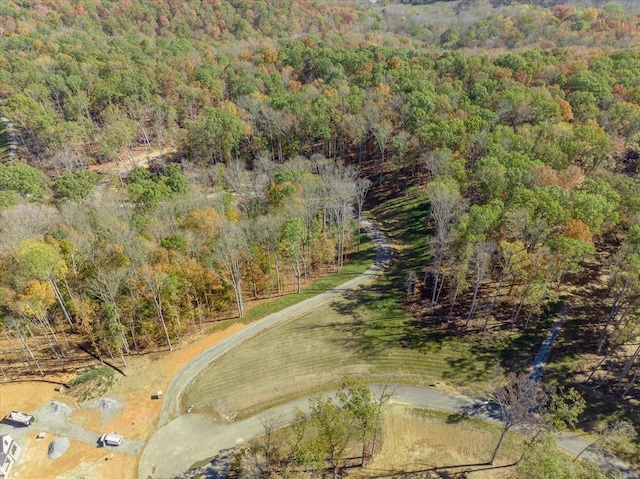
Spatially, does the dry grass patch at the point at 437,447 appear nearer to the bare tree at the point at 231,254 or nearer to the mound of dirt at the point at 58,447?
the bare tree at the point at 231,254

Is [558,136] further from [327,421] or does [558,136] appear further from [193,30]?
[193,30]

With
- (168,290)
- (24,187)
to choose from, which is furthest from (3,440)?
(24,187)

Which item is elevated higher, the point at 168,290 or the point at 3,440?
the point at 168,290

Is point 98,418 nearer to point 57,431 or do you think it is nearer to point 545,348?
point 57,431

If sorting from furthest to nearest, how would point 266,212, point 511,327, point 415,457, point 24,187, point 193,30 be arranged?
point 193,30 → point 24,187 → point 266,212 → point 511,327 → point 415,457

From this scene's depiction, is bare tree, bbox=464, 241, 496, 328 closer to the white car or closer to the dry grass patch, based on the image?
the dry grass patch

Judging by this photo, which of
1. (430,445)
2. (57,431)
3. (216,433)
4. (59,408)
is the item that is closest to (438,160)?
(430,445)

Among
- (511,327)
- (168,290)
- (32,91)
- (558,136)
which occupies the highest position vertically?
(32,91)

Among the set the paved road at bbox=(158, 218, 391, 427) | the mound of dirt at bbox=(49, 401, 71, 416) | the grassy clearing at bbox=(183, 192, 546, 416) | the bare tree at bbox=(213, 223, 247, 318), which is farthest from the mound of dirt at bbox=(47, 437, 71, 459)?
the bare tree at bbox=(213, 223, 247, 318)
